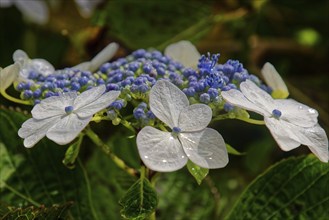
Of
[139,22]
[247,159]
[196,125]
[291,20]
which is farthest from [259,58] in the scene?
[196,125]

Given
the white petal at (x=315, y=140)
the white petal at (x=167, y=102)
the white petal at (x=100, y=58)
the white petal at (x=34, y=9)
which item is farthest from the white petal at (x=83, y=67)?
the white petal at (x=34, y=9)

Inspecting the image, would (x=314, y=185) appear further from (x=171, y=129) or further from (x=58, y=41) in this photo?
(x=58, y=41)

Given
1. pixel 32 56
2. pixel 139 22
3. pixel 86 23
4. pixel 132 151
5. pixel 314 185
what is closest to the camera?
pixel 314 185

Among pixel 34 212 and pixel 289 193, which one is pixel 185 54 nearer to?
pixel 289 193

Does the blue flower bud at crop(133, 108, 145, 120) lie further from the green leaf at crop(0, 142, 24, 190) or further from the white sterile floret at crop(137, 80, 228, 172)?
the green leaf at crop(0, 142, 24, 190)

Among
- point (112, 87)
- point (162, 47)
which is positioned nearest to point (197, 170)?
point (112, 87)

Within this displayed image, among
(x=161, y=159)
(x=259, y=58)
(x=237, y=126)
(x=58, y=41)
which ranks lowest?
(x=237, y=126)

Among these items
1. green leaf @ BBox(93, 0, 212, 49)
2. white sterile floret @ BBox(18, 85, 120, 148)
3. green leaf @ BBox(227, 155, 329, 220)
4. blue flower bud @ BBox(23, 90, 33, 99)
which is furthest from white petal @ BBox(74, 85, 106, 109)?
green leaf @ BBox(93, 0, 212, 49)

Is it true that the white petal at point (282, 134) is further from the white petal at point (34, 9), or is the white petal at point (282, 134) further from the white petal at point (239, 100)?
the white petal at point (34, 9)
